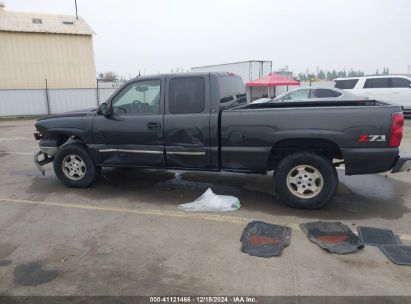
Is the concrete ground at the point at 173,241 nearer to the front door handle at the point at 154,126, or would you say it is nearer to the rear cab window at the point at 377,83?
the front door handle at the point at 154,126

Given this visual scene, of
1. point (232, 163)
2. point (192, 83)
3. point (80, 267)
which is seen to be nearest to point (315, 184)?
point (232, 163)

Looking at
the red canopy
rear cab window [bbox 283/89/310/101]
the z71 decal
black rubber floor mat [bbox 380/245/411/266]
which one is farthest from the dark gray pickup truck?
the red canopy

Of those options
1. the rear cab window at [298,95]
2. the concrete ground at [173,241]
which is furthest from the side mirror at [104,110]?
the rear cab window at [298,95]

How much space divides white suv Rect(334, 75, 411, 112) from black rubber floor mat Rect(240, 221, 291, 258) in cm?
1304

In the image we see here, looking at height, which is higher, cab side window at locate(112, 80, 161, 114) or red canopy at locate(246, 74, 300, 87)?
red canopy at locate(246, 74, 300, 87)

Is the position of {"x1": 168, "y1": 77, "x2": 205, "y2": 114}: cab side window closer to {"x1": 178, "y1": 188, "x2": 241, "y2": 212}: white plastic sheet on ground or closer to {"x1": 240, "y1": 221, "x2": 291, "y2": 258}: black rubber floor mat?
{"x1": 178, "y1": 188, "x2": 241, "y2": 212}: white plastic sheet on ground

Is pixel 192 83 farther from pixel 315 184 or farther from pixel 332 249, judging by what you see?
pixel 332 249

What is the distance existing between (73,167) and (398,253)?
200 inches

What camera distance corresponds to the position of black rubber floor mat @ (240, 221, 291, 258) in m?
4.00

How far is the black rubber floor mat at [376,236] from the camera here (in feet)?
13.6

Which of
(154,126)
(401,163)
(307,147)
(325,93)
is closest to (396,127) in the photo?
(401,163)

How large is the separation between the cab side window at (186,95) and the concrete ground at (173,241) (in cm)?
141

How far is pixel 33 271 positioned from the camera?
12.1 feet

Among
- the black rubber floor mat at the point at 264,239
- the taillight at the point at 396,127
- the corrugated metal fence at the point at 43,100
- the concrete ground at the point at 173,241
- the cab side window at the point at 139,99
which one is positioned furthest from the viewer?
the corrugated metal fence at the point at 43,100
